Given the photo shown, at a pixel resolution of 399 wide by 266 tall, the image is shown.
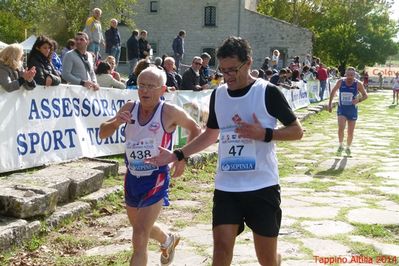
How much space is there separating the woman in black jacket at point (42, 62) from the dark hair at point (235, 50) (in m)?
4.74

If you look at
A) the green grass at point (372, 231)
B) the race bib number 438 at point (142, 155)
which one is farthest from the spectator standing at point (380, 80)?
the race bib number 438 at point (142, 155)

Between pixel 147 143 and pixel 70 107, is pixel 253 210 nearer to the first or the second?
pixel 147 143

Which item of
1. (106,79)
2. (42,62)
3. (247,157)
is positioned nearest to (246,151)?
(247,157)

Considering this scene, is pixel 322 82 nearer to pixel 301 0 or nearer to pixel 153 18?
pixel 153 18

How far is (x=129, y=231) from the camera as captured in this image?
5.73 meters

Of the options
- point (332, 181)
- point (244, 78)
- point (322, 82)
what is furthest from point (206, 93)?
point (322, 82)

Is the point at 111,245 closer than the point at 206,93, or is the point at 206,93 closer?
the point at 111,245

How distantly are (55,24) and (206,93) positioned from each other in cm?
3261

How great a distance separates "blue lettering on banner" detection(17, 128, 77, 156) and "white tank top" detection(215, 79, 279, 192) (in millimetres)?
4206

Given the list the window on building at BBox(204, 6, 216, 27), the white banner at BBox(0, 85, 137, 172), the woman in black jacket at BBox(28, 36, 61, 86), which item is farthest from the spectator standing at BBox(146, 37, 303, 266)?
the window on building at BBox(204, 6, 216, 27)

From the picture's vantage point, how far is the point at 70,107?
8.26 meters

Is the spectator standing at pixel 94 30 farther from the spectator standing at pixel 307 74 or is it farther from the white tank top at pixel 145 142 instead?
the spectator standing at pixel 307 74

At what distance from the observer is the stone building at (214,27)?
4356cm

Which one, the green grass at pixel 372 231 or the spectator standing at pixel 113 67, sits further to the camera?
the spectator standing at pixel 113 67
